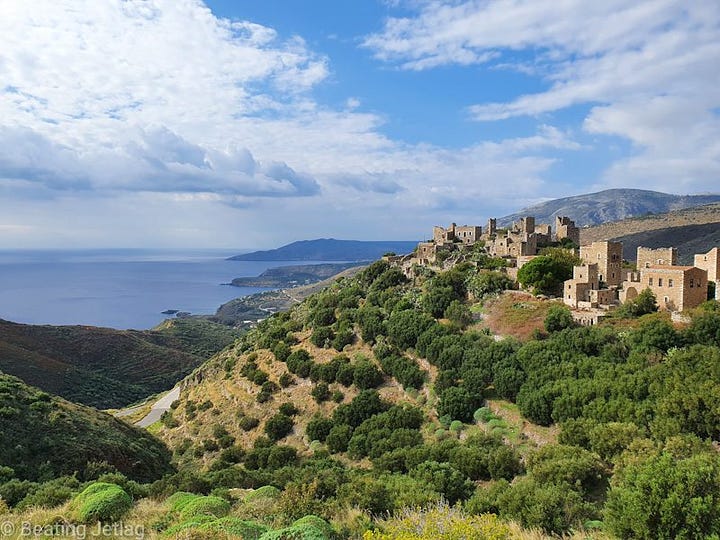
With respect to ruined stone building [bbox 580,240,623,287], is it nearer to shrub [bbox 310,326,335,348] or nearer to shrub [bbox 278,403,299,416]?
shrub [bbox 310,326,335,348]

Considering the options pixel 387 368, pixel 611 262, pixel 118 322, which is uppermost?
pixel 611 262

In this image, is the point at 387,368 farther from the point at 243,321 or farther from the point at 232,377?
the point at 243,321

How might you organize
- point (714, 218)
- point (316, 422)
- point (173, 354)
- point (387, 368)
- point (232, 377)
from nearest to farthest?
point (316, 422), point (387, 368), point (232, 377), point (173, 354), point (714, 218)

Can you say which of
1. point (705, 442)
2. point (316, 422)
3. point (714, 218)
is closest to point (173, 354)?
point (316, 422)

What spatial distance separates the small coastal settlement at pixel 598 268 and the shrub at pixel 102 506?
81.8 feet

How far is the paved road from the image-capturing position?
37.9 meters

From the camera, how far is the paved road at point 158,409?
3791 centimetres

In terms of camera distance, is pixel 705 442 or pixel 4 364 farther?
pixel 4 364

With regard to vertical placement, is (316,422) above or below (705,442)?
below

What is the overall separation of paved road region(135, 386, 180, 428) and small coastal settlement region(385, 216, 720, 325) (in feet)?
84.2

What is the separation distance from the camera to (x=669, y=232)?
331 feet

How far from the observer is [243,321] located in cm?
13425

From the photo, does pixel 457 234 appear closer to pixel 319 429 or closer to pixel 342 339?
pixel 342 339

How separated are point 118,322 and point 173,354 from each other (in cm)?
8899
